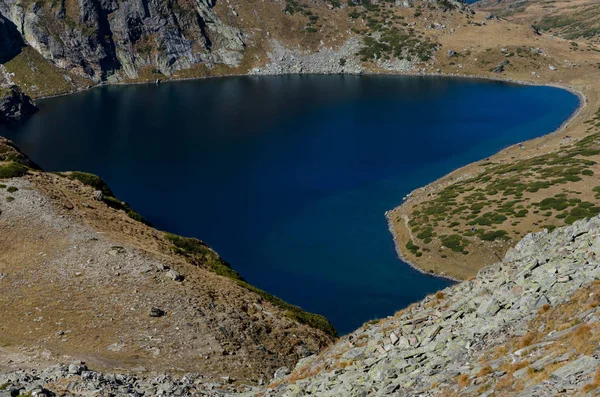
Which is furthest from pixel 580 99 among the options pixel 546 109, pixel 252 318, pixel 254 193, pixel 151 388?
pixel 151 388

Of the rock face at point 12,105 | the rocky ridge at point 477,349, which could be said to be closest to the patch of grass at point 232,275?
the rocky ridge at point 477,349

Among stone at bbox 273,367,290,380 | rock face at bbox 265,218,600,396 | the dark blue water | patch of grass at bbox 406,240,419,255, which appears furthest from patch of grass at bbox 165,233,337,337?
patch of grass at bbox 406,240,419,255

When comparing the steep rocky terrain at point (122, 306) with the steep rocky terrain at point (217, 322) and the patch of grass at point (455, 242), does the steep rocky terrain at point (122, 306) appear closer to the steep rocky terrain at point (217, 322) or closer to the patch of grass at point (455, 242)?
the steep rocky terrain at point (217, 322)

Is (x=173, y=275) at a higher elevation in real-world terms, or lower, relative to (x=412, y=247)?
higher

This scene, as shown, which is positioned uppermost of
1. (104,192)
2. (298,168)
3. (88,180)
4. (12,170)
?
(12,170)

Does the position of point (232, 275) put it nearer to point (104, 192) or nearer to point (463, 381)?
point (104, 192)

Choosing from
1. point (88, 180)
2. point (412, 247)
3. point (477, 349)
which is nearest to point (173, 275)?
point (88, 180)
